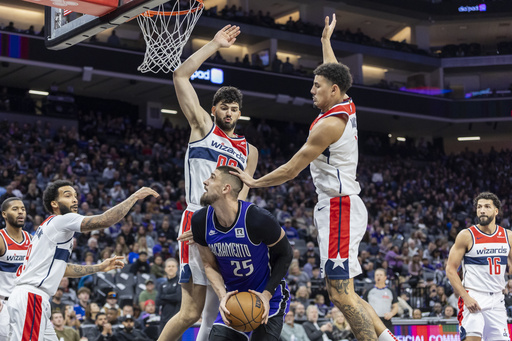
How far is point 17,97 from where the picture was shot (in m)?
24.5

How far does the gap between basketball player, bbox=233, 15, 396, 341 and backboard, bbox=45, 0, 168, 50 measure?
190 centimetres

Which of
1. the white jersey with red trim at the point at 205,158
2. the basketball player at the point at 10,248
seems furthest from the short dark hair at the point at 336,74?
the basketball player at the point at 10,248

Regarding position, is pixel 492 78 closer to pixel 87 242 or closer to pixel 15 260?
pixel 87 242

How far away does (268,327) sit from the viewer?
5.35 m

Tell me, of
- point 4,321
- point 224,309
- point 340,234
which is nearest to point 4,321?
point 4,321

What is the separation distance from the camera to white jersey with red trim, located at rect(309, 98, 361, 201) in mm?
5727

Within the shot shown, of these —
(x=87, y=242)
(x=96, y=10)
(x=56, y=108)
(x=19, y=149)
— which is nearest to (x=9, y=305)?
(x=96, y=10)

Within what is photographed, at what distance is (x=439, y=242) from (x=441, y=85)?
1613cm

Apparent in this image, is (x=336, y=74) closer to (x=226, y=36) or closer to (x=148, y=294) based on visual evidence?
(x=226, y=36)

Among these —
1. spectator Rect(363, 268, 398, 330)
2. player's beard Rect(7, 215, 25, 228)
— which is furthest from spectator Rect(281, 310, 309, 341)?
player's beard Rect(7, 215, 25, 228)

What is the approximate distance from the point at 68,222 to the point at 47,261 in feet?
1.55

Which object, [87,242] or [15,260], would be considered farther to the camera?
[87,242]

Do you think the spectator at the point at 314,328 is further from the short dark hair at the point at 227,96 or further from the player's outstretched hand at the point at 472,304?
the short dark hair at the point at 227,96

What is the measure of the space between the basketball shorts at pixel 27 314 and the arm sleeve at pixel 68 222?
0.68m
